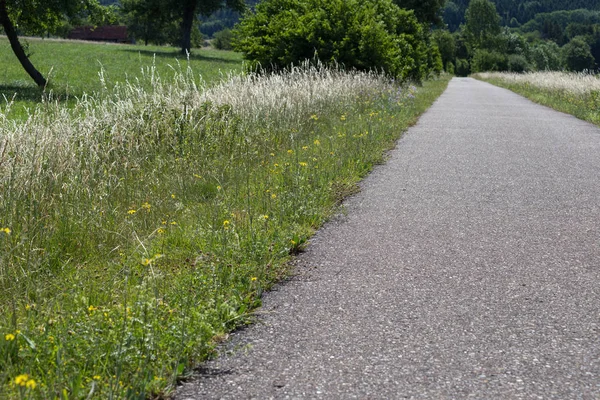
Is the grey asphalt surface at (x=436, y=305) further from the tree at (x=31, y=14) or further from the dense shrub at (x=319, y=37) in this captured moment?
the tree at (x=31, y=14)

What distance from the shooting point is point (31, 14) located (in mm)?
24250

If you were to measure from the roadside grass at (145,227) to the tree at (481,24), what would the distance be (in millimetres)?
116670

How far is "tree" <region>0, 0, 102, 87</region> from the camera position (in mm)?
23781

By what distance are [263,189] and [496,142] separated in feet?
22.3

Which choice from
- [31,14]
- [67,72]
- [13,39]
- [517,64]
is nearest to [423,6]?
[67,72]

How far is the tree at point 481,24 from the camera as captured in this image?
121 meters

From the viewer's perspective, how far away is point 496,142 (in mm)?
12750

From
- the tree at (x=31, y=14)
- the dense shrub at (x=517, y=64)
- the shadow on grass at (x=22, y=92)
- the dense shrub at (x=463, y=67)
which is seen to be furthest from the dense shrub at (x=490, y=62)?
the shadow on grass at (x=22, y=92)

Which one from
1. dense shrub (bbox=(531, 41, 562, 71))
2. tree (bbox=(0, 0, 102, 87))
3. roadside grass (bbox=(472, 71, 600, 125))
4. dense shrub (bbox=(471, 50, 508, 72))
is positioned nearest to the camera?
roadside grass (bbox=(472, 71, 600, 125))

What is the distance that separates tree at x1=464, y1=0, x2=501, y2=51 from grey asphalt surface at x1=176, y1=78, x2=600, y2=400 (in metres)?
119

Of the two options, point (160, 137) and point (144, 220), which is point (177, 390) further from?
point (160, 137)

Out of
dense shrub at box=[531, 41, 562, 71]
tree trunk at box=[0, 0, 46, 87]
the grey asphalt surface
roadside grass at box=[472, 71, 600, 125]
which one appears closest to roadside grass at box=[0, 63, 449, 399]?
the grey asphalt surface

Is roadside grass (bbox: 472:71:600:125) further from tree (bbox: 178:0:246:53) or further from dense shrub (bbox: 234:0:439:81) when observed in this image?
tree (bbox: 178:0:246:53)

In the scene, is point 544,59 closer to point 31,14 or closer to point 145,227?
point 31,14
